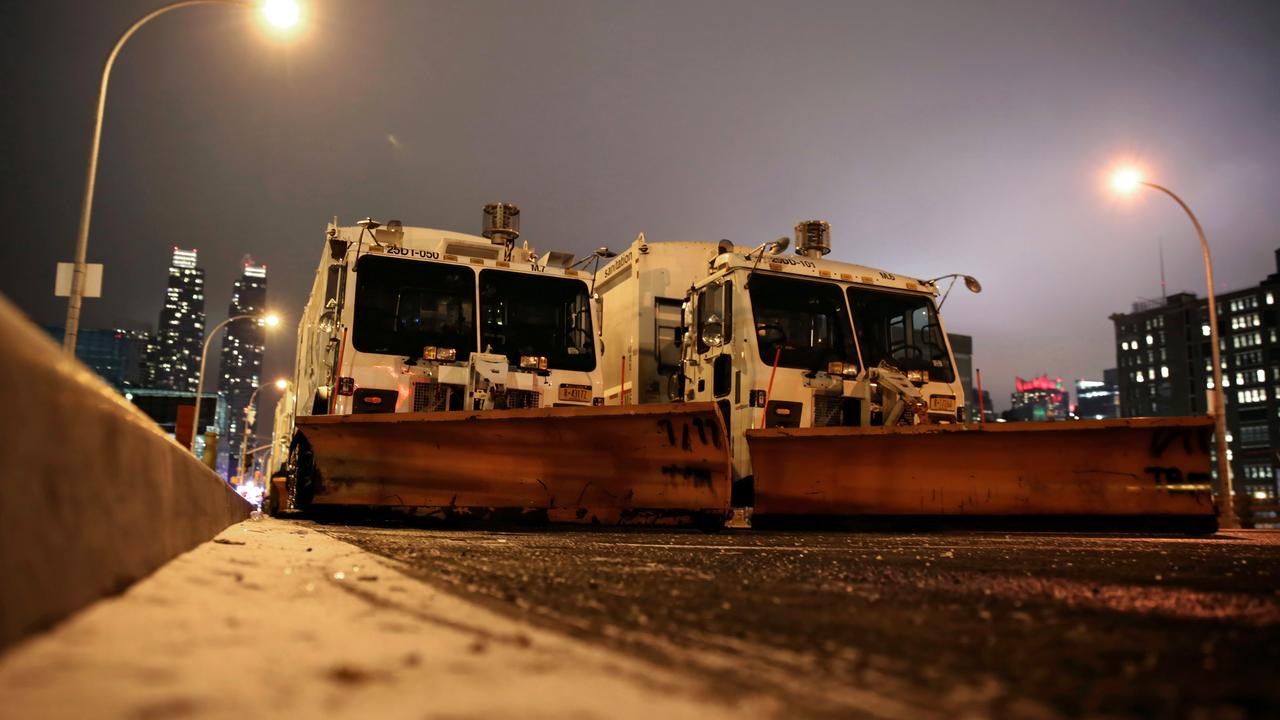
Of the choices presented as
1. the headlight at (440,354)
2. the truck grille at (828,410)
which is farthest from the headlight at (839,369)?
the headlight at (440,354)

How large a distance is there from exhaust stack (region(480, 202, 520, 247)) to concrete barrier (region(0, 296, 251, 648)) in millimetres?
9602

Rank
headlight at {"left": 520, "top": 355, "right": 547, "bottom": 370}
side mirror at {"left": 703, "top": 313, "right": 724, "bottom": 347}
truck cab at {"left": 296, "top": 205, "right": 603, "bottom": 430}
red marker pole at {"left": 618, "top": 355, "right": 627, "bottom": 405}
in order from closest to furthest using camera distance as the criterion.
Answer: truck cab at {"left": 296, "top": 205, "right": 603, "bottom": 430} < headlight at {"left": 520, "top": 355, "right": 547, "bottom": 370} < side mirror at {"left": 703, "top": 313, "right": 724, "bottom": 347} < red marker pole at {"left": 618, "top": 355, "right": 627, "bottom": 405}

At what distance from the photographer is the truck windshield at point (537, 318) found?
10719mm

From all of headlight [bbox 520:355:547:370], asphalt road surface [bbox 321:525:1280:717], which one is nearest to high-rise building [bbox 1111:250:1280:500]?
headlight [bbox 520:355:547:370]

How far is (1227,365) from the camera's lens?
119750 millimetres

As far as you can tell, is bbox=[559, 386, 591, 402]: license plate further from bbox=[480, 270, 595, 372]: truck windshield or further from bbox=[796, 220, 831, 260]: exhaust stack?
bbox=[796, 220, 831, 260]: exhaust stack

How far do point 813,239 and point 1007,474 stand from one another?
16.3ft

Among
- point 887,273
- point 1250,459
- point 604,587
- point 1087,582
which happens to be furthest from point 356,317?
point 1250,459

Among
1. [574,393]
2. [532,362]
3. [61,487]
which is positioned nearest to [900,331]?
[574,393]

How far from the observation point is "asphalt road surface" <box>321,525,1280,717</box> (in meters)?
1.54

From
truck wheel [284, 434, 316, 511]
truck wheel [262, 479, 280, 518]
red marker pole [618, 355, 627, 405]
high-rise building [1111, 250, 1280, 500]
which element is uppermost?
high-rise building [1111, 250, 1280, 500]

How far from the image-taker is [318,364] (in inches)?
424

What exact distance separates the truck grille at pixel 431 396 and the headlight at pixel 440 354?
11.7 inches

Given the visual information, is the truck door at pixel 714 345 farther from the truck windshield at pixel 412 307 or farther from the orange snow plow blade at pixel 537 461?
the truck windshield at pixel 412 307
